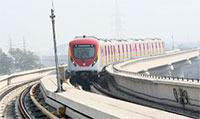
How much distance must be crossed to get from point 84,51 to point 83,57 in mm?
630

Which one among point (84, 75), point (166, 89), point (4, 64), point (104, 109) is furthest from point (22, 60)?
point (104, 109)

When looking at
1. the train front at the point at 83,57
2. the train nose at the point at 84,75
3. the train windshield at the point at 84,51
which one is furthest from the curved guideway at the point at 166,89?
the train windshield at the point at 84,51

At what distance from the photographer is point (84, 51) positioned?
26.0 meters

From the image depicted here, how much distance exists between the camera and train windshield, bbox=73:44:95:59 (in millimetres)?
25906

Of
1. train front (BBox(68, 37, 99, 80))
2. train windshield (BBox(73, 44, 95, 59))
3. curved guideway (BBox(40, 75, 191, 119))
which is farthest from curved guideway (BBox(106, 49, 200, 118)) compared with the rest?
curved guideway (BBox(40, 75, 191, 119))

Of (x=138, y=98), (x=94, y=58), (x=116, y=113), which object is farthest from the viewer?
(x=94, y=58)

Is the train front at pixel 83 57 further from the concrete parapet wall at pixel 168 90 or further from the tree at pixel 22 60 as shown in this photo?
the tree at pixel 22 60

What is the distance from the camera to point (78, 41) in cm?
2619

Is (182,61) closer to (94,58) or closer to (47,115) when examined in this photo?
(94,58)

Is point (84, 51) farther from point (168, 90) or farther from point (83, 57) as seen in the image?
point (168, 90)

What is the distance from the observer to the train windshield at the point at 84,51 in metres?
25.9

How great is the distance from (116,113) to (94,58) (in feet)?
55.3

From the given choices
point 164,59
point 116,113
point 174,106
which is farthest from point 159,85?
point 164,59

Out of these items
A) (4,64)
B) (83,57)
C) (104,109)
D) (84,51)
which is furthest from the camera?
(4,64)
